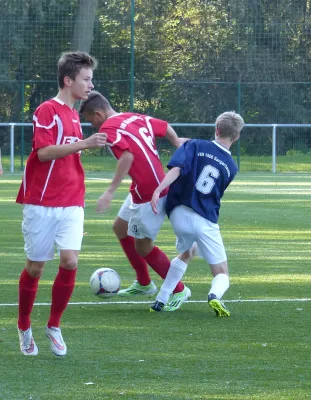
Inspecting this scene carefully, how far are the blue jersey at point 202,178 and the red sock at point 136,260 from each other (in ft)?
2.44

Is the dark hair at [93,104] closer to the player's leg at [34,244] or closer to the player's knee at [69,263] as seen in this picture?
the player's leg at [34,244]

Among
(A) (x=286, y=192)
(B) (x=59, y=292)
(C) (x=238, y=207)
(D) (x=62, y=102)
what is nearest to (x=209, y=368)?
(B) (x=59, y=292)

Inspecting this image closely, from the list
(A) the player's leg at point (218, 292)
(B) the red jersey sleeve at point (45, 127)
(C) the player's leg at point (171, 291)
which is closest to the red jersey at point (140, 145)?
(C) the player's leg at point (171, 291)

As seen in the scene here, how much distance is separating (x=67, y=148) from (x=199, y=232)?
73.9 inches

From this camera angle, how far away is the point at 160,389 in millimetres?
5160

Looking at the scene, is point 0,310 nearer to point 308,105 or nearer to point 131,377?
point 131,377

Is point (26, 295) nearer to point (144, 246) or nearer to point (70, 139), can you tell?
point (70, 139)

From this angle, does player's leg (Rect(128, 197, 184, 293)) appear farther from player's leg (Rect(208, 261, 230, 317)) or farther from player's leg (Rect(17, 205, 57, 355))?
player's leg (Rect(17, 205, 57, 355))

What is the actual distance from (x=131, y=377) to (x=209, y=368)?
444mm

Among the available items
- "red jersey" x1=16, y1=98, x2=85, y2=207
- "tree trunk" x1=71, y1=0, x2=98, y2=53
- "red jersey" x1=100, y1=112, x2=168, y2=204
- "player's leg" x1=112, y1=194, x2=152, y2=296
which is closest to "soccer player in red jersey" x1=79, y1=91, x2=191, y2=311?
"red jersey" x1=100, y1=112, x2=168, y2=204

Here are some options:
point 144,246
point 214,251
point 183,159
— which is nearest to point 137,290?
point 144,246

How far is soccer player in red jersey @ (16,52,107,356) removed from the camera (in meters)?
6.03

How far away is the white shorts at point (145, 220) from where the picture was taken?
7.71 metres

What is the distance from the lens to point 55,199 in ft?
19.8
